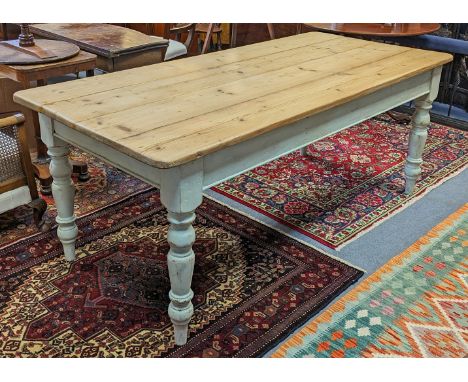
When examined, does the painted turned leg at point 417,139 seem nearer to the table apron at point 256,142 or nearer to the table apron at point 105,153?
the table apron at point 256,142

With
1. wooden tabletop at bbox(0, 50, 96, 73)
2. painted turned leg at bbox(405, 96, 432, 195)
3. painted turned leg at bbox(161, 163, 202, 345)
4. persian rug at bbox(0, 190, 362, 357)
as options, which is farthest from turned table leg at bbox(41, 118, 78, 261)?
painted turned leg at bbox(405, 96, 432, 195)

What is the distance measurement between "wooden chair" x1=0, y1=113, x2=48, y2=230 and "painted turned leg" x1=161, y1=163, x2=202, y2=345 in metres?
1.08

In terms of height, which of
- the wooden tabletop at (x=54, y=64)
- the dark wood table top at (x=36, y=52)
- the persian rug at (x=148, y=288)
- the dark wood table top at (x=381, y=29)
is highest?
the dark wood table top at (x=381, y=29)

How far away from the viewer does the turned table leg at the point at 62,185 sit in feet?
7.50

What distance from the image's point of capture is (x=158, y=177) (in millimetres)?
1851

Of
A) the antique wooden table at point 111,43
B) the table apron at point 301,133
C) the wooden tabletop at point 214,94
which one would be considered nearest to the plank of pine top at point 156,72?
the wooden tabletop at point 214,94

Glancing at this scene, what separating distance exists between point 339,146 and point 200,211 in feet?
4.35

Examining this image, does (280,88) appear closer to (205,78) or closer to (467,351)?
(205,78)

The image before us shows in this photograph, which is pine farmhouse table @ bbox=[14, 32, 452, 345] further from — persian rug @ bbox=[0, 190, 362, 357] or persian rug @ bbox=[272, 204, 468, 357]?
persian rug @ bbox=[272, 204, 468, 357]

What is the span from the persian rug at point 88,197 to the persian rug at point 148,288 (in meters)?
0.09

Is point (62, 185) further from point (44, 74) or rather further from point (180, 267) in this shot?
point (44, 74)

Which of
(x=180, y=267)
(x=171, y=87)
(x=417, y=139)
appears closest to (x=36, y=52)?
(x=171, y=87)

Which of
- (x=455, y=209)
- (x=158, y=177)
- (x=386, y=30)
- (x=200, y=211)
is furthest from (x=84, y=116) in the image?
(x=386, y=30)

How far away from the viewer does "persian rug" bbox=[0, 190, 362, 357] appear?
2.13m
